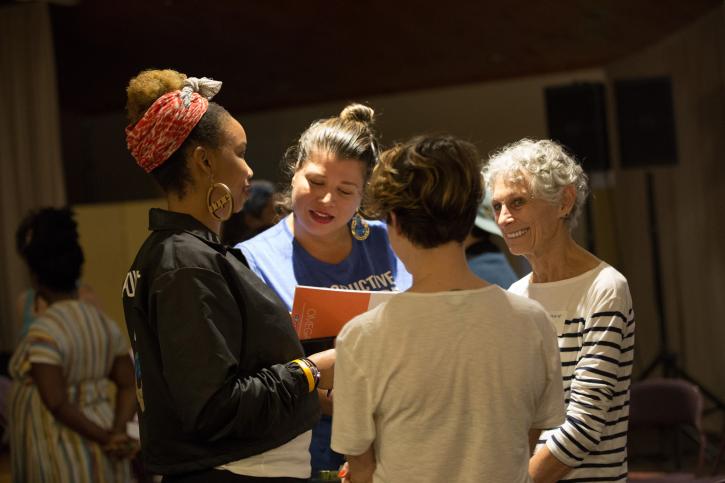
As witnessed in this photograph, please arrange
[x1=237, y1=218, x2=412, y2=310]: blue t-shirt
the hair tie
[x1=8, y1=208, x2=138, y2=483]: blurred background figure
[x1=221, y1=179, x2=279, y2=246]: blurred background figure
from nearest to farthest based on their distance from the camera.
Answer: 1. the hair tie
2. [x1=237, y1=218, x2=412, y2=310]: blue t-shirt
3. [x1=8, y1=208, x2=138, y2=483]: blurred background figure
4. [x1=221, y1=179, x2=279, y2=246]: blurred background figure

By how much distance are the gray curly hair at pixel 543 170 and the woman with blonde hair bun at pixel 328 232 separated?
35 centimetres

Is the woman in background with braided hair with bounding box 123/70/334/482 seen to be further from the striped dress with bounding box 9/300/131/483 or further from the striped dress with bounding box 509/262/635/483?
the striped dress with bounding box 9/300/131/483

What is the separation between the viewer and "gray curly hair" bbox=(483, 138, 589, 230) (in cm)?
206

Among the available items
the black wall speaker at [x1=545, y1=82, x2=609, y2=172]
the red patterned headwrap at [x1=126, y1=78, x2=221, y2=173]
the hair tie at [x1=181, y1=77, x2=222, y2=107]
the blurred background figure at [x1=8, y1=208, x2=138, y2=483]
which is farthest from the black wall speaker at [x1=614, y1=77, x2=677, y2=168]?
the red patterned headwrap at [x1=126, y1=78, x2=221, y2=173]

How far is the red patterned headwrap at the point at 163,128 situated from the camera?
5.58 ft

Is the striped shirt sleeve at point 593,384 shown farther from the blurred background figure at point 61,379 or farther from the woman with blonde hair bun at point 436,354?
the blurred background figure at point 61,379

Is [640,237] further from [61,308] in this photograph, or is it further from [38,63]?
[61,308]

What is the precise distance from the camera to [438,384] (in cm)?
140

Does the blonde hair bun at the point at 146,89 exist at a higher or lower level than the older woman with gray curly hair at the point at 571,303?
higher

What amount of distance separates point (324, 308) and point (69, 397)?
5.87 ft

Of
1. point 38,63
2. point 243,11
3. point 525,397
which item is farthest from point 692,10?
point 525,397

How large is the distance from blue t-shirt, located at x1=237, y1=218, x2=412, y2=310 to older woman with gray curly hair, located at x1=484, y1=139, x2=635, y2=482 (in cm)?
36

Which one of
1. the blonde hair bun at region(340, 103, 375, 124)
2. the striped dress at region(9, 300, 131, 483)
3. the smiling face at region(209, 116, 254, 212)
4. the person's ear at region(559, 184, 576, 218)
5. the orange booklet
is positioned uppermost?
the blonde hair bun at region(340, 103, 375, 124)

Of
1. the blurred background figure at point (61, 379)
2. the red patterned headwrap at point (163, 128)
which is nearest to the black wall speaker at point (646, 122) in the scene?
the blurred background figure at point (61, 379)
